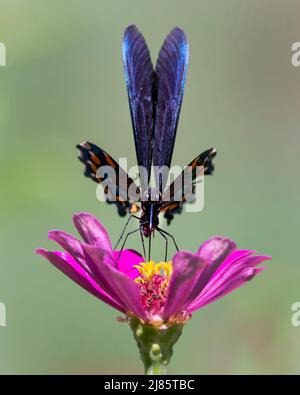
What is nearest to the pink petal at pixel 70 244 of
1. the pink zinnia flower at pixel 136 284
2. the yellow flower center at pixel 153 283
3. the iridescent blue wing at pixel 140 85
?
the pink zinnia flower at pixel 136 284

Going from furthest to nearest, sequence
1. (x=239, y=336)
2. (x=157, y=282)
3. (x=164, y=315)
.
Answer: (x=239, y=336) < (x=157, y=282) < (x=164, y=315)

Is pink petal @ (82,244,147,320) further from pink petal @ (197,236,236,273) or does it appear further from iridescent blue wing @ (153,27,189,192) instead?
iridescent blue wing @ (153,27,189,192)

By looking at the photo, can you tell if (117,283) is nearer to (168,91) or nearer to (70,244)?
(70,244)

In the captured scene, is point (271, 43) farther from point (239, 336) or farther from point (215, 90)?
point (239, 336)

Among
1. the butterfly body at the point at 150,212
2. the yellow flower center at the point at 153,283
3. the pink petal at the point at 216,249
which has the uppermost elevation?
the butterfly body at the point at 150,212

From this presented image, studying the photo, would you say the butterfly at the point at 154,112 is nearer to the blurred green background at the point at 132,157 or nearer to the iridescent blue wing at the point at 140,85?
the iridescent blue wing at the point at 140,85

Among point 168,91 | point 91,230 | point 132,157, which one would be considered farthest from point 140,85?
point 132,157

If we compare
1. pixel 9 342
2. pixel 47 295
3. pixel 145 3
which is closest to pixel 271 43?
pixel 145 3
